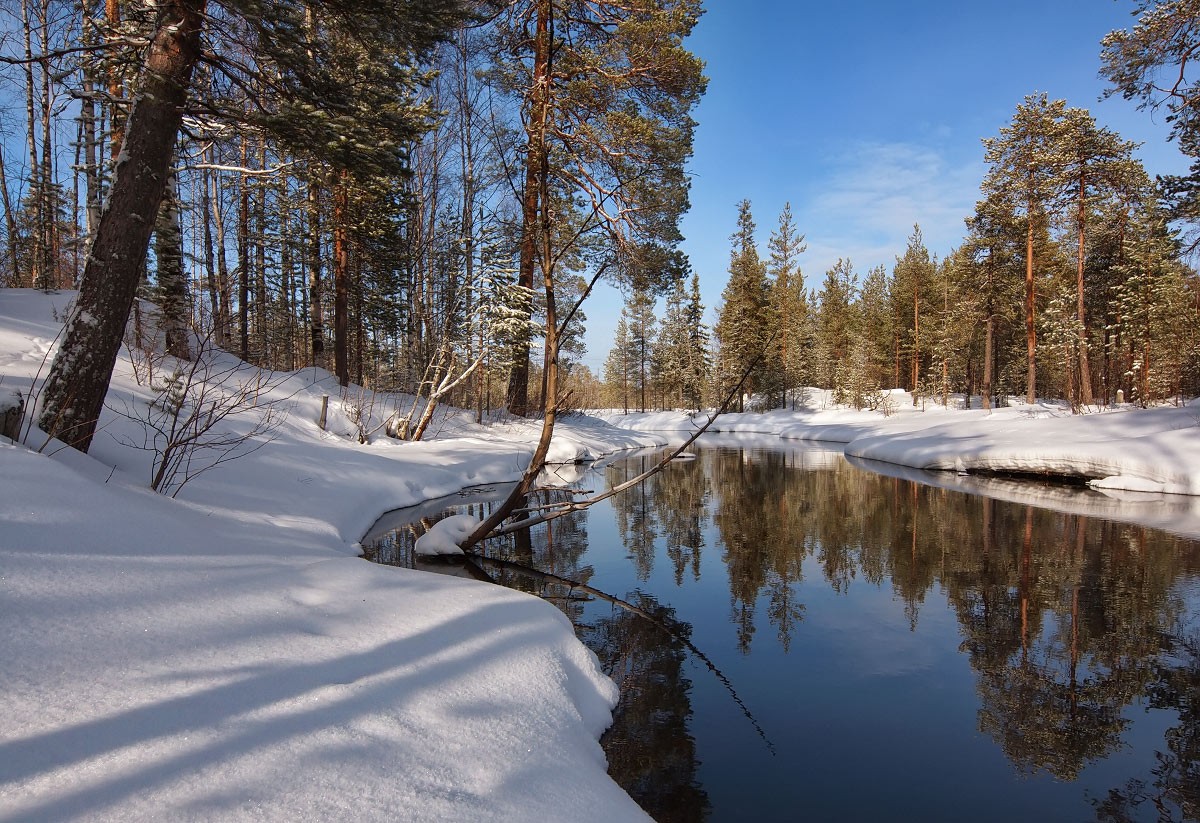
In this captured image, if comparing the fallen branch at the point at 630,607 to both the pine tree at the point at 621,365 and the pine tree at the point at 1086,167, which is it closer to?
the pine tree at the point at 1086,167

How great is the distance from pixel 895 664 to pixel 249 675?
4.47m

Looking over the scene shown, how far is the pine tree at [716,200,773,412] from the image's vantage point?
127ft

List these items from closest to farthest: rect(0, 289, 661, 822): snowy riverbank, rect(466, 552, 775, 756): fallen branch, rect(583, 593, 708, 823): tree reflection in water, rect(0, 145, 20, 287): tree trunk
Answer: rect(0, 289, 661, 822): snowy riverbank → rect(583, 593, 708, 823): tree reflection in water → rect(466, 552, 775, 756): fallen branch → rect(0, 145, 20, 287): tree trunk

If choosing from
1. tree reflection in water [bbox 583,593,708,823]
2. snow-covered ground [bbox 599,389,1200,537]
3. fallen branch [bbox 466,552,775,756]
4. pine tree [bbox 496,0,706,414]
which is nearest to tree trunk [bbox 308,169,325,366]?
pine tree [bbox 496,0,706,414]

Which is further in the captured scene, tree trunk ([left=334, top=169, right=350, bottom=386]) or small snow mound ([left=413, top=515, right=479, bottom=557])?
tree trunk ([left=334, top=169, right=350, bottom=386])

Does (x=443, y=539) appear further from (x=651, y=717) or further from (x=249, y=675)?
(x=249, y=675)

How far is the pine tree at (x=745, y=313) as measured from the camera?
127ft

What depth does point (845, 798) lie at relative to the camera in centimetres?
287

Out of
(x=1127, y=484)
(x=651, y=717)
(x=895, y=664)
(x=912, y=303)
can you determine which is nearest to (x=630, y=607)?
(x=651, y=717)

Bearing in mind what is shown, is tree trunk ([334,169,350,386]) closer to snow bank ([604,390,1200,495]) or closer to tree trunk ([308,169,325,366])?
tree trunk ([308,169,325,366])

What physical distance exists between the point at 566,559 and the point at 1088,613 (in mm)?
5492

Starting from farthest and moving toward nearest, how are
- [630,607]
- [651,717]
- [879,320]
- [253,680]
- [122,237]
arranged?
[879,320] < [630,607] < [122,237] < [651,717] < [253,680]

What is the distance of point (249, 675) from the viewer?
7.58 feet

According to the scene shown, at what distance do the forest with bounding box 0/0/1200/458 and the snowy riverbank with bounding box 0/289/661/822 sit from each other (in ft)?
6.27
